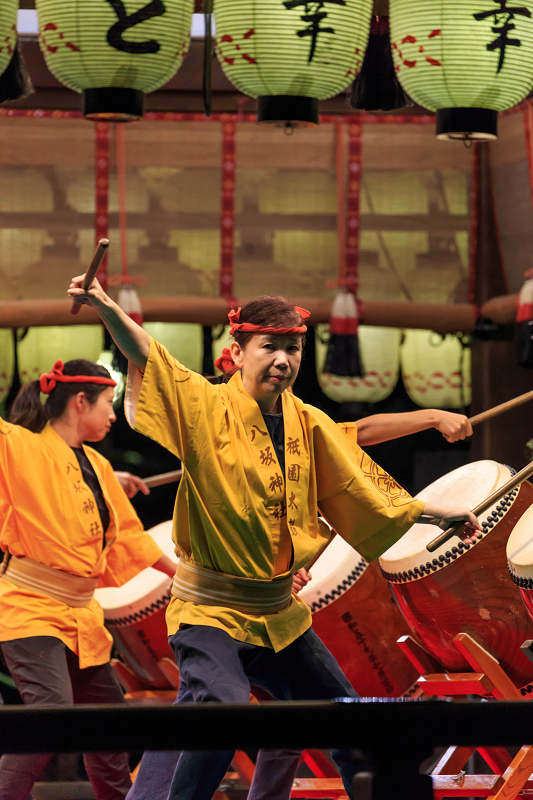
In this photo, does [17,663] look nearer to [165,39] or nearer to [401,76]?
[165,39]

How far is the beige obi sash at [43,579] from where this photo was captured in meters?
2.88

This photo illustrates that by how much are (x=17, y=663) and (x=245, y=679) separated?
103cm

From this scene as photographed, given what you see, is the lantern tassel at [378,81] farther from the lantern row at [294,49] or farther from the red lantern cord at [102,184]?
the red lantern cord at [102,184]

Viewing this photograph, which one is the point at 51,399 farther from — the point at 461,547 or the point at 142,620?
the point at 461,547

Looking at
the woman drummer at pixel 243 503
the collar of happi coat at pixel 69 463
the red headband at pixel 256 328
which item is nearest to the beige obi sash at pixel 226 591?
the woman drummer at pixel 243 503

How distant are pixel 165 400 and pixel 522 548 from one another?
920 mm

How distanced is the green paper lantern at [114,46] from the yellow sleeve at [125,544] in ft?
3.23

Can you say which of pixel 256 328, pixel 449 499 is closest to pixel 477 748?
pixel 449 499

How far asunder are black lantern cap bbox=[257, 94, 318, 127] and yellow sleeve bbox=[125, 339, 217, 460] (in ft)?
3.57

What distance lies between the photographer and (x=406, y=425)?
246cm

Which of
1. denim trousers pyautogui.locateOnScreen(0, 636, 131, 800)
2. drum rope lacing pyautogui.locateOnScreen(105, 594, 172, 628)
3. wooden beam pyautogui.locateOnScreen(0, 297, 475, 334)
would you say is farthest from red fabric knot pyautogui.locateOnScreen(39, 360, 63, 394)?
wooden beam pyautogui.locateOnScreen(0, 297, 475, 334)

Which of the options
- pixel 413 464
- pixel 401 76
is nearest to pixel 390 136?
pixel 413 464

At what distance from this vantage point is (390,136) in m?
4.60

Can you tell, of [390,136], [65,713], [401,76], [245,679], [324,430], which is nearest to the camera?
[65,713]
